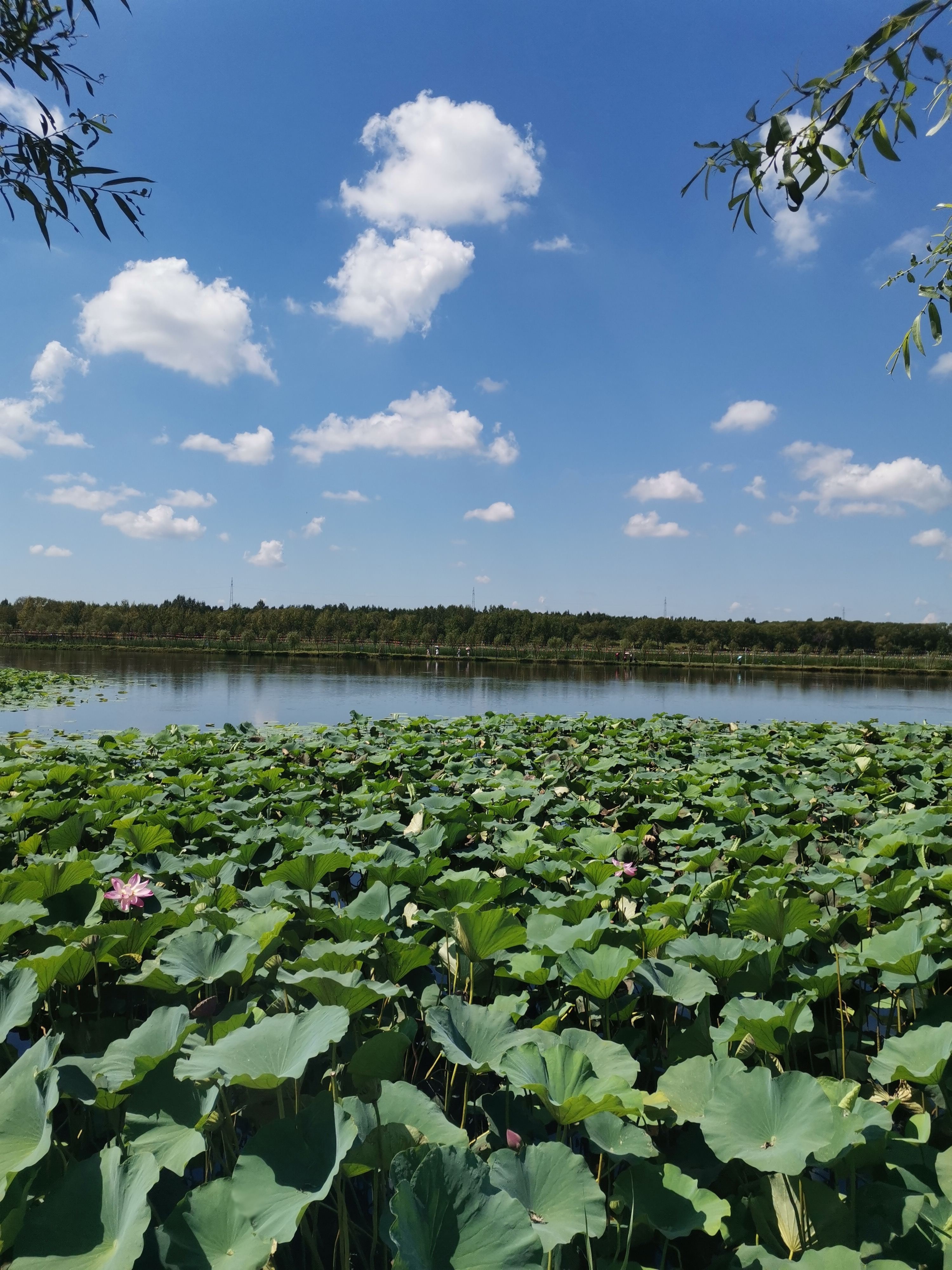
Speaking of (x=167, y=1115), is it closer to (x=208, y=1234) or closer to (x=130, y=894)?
(x=208, y=1234)

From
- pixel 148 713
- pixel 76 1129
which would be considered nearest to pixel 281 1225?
pixel 76 1129

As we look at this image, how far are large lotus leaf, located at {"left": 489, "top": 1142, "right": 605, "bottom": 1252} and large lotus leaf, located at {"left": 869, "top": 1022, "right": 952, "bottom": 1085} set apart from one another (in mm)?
570

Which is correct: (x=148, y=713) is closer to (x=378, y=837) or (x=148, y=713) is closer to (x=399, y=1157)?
(x=378, y=837)

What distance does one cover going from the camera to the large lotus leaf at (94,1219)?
844mm

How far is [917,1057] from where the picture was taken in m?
1.21

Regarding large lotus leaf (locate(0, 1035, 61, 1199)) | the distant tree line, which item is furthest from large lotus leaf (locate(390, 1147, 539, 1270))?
the distant tree line

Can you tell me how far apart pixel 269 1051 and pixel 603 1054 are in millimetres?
548

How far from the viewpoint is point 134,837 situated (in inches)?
99.1

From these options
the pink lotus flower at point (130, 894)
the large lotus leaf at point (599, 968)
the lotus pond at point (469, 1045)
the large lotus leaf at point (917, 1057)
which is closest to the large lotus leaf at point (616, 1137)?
the lotus pond at point (469, 1045)

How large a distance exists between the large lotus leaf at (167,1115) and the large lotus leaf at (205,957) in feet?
0.82

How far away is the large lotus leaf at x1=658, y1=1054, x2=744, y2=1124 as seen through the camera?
1.20 metres

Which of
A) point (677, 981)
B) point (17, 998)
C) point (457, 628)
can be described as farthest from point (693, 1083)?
point (457, 628)

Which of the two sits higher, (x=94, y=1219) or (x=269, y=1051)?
(x=269, y=1051)

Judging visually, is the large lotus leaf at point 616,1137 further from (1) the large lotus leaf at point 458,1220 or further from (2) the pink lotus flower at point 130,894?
(2) the pink lotus flower at point 130,894
